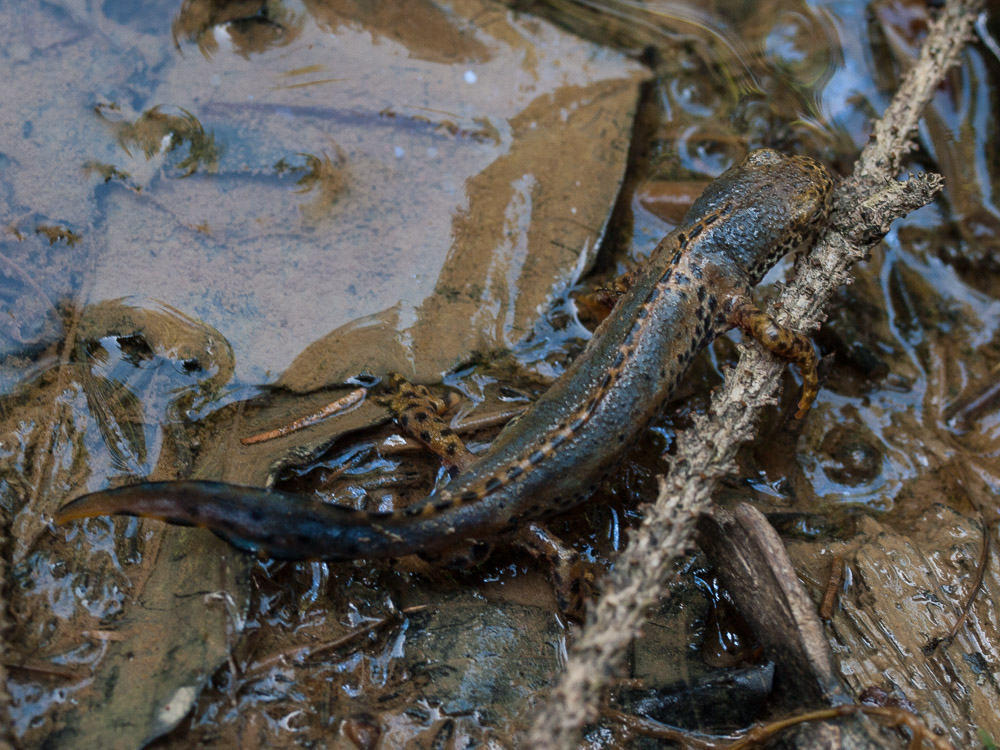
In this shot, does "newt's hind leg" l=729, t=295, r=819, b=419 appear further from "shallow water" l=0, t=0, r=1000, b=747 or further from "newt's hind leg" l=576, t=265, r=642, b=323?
"newt's hind leg" l=576, t=265, r=642, b=323

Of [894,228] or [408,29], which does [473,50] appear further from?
[894,228]

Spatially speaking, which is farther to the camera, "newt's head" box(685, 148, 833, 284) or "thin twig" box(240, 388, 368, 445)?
"newt's head" box(685, 148, 833, 284)

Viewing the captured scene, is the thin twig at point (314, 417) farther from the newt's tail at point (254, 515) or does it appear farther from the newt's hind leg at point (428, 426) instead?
the newt's tail at point (254, 515)

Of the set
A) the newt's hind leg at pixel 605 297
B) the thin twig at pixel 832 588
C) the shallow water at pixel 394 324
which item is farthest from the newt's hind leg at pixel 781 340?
the thin twig at pixel 832 588

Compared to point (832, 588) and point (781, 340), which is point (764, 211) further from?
point (832, 588)

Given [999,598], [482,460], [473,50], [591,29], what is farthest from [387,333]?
[999,598]

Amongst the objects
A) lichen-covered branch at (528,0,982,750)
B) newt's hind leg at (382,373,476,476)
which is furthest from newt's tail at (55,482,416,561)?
lichen-covered branch at (528,0,982,750)
